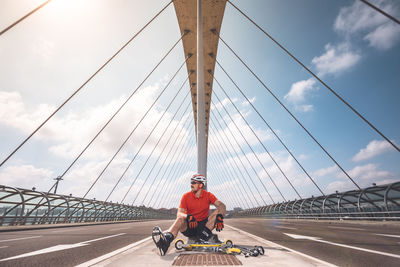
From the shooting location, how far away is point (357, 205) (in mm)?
13156

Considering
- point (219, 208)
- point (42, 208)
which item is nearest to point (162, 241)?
point (219, 208)

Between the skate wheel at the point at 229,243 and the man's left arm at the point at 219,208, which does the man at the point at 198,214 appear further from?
the skate wheel at the point at 229,243

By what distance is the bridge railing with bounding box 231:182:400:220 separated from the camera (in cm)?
1086

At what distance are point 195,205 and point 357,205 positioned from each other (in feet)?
47.0

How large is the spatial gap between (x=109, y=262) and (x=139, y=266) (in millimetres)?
570

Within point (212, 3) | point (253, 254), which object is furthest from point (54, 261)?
point (212, 3)

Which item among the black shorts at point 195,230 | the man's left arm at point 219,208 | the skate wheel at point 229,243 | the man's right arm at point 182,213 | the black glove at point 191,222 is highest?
the man's left arm at point 219,208

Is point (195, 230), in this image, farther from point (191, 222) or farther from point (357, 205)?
point (357, 205)

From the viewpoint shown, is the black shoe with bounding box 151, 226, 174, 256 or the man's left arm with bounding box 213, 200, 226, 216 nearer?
the black shoe with bounding box 151, 226, 174, 256

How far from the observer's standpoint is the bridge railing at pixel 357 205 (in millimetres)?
10859

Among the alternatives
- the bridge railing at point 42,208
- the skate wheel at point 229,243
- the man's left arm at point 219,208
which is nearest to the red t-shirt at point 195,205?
the man's left arm at point 219,208

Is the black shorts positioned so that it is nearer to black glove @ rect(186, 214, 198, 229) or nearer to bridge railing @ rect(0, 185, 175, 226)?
black glove @ rect(186, 214, 198, 229)

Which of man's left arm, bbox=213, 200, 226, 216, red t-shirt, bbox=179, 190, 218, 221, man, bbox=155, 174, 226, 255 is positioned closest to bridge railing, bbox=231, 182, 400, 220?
man's left arm, bbox=213, 200, 226, 216

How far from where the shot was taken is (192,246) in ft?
12.5
